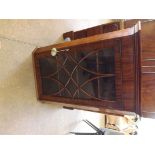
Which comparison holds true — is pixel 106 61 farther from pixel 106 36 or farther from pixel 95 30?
pixel 95 30

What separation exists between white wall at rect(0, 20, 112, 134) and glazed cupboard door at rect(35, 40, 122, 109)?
17 cm

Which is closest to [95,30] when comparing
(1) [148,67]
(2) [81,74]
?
(2) [81,74]

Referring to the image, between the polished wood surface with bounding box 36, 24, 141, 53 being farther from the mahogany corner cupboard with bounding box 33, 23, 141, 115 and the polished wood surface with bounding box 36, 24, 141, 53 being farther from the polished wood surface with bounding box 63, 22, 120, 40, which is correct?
the polished wood surface with bounding box 63, 22, 120, 40

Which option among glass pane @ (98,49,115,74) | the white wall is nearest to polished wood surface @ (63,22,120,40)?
the white wall

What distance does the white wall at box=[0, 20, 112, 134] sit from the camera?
1688mm

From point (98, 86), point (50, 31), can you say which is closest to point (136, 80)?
point (98, 86)

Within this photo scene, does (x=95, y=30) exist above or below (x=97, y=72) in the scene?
above

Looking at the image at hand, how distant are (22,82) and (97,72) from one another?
797 mm

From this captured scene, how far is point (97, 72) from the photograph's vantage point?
4.46ft

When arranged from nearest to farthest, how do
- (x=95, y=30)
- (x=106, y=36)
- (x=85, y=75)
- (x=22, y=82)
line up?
(x=106, y=36)
(x=85, y=75)
(x=22, y=82)
(x=95, y=30)
